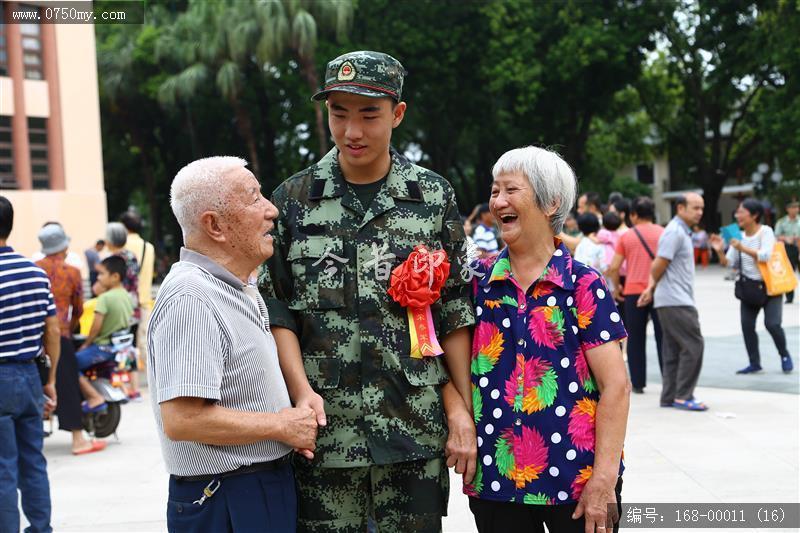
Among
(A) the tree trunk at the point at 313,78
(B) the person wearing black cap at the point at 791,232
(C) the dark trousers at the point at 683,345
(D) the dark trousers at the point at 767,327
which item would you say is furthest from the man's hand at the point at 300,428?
(A) the tree trunk at the point at 313,78

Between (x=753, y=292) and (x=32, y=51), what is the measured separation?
676 inches

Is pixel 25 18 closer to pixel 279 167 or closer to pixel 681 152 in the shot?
pixel 279 167

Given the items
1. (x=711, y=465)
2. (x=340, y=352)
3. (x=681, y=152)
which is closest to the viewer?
(x=340, y=352)

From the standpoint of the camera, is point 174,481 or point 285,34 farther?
point 285,34

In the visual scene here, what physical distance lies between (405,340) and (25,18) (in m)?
18.7

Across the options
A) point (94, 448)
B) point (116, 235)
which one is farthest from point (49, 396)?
point (116, 235)

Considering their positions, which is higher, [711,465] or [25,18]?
[25,18]

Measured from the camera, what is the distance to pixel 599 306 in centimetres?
263

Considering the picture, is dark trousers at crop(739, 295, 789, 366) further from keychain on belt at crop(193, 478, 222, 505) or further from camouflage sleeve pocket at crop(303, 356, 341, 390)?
keychain on belt at crop(193, 478, 222, 505)

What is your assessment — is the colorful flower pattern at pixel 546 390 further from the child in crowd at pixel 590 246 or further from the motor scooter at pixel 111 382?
the child in crowd at pixel 590 246

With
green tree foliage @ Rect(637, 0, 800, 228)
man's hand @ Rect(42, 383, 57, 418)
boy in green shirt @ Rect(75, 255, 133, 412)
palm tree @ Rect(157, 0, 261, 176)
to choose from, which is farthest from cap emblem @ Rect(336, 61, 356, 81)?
green tree foliage @ Rect(637, 0, 800, 228)

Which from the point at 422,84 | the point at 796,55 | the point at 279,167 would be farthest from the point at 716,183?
the point at 279,167

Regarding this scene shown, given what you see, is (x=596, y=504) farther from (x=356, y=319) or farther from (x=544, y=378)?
(x=356, y=319)

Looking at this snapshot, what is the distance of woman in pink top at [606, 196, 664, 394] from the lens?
27.1 ft
